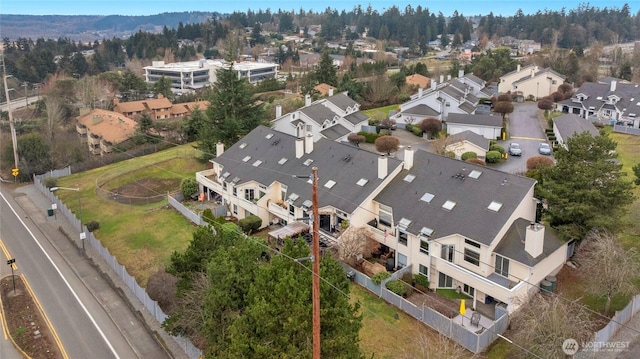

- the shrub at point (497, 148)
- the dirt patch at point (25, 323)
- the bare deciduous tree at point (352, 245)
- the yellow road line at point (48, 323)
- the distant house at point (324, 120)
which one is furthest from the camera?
the distant house at point (324, 120)

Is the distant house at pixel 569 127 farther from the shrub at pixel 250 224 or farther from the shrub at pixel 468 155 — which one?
the shrub at pixel 250 224

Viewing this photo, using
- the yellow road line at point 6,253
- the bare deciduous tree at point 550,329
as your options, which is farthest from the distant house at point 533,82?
the yellow road line at point 6,253

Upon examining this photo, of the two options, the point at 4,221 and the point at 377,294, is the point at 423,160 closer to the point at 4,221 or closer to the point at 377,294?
the point at 377,294

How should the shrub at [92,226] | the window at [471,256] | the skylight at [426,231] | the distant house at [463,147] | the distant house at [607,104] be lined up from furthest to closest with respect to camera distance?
the distant house at [607,104] < the distant house at [463,147] < the shrub at [92,226] < the skylight at [426,231] < the window at [471,256]

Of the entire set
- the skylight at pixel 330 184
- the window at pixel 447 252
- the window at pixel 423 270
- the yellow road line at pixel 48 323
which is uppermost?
the skylight at pixel 330 184

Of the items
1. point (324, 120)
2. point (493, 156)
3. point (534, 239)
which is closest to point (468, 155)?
point (493, 156)

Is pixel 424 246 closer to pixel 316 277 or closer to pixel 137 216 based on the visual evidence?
pixel 316 277

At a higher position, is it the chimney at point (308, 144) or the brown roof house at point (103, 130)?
the chimney at point (308, 144)

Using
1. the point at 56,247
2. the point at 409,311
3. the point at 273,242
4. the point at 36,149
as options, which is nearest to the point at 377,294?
the point at 409,311
